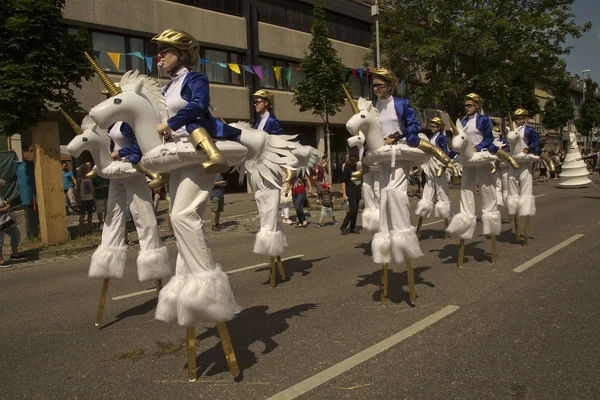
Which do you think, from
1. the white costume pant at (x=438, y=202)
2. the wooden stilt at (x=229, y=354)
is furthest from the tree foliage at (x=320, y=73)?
the wooden stilt at (x=229, y=354)

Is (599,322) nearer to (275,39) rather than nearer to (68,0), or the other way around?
(68,0)

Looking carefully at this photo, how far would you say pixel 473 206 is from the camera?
708cm

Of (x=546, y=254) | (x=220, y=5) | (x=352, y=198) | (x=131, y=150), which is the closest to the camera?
(x=131, y=150)

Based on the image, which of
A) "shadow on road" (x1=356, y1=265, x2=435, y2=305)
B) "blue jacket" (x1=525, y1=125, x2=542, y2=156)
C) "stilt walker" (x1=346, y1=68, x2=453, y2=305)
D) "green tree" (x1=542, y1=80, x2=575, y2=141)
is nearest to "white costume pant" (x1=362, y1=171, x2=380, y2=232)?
"shadow on road" (x1=356, y1=265, x2=435, y2=305)

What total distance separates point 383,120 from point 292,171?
52.9 inches

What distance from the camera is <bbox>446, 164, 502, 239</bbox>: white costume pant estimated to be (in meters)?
6.91

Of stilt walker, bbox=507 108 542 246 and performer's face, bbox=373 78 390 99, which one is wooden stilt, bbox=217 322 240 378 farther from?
stilt walker, bbox=507 108 542 246

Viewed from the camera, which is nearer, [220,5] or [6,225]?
[6,225]

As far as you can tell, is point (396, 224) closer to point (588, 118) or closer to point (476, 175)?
point (476, 175)

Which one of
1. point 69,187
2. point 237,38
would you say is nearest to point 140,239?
point 69,187

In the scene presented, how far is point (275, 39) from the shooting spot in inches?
953

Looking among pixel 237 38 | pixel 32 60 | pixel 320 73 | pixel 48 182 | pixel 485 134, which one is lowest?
pixel 48 182

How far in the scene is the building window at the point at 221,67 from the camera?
2179cm

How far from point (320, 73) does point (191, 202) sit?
14.8 meters
